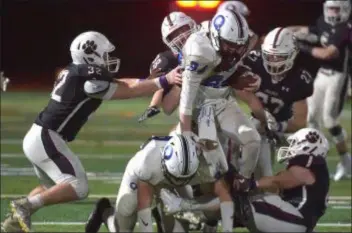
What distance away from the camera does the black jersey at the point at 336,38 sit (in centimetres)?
1138

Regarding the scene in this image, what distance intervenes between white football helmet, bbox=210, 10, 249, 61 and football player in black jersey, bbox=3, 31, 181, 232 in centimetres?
31

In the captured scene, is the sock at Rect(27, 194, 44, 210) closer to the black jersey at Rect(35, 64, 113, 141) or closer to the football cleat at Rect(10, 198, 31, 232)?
the football cleat at Rect(10, 198, 31, 232)

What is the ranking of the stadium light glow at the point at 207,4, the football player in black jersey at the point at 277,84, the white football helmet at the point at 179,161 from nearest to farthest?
the white football helmet at the point at 179,161 < the football player in black jersey at the point at 277,84 < the stadium light glow at the point at 207,4

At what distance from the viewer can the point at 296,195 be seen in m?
7.52

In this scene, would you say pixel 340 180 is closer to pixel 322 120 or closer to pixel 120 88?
pixel 322 120

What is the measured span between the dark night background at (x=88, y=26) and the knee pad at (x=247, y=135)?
362 inches

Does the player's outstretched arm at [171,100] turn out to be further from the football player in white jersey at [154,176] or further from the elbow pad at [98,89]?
the football player in white jersey at [154,176]

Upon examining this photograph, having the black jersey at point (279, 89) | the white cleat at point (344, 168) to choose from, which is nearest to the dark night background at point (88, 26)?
the white cleat at point (344, 168)

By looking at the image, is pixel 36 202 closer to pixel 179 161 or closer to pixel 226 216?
pixel 179 161

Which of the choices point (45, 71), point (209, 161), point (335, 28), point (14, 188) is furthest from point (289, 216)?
point (45, 71)

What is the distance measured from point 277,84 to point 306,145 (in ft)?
4.57

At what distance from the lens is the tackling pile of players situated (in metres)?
7.20

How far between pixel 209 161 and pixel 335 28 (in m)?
4.25

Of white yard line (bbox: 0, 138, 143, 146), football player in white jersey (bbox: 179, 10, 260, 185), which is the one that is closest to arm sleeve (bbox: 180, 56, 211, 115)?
football player in white jersey (bbox: 179, 10, 260, 185)
